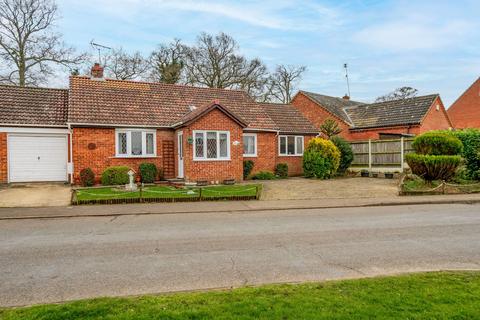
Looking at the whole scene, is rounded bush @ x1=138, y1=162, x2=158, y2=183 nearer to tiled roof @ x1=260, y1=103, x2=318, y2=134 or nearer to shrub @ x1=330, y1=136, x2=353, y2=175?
tiled roof @ x1=260, y1=103, x2=318, y2=134

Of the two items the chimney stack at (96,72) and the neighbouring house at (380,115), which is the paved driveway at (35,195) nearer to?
the chimney stack at (96,72)

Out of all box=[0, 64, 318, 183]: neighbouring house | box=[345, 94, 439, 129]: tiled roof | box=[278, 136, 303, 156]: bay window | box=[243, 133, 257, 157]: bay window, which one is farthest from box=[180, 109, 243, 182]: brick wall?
box=[345, 94, 439, 129]: tiled roof

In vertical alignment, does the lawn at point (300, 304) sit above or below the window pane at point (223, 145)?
below

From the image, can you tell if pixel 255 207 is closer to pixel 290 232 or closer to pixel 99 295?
pixel 290 232

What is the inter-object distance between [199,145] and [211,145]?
0.66m

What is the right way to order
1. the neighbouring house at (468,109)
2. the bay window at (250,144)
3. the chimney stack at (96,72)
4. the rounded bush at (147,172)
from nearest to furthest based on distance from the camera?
the rounded bush at (147,172) → the chimney stack at (96,72) → the bay window at (250,144) → the neighbouring house at (468,109)

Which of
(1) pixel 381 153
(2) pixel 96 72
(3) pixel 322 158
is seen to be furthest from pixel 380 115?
(2) pixel 96 72

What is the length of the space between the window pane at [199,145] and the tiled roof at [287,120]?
24.5 feet

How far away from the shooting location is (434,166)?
18.0 m

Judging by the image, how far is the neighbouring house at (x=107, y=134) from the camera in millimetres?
19359

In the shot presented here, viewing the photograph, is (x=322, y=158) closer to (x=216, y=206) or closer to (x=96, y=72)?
(x=216, y=206)

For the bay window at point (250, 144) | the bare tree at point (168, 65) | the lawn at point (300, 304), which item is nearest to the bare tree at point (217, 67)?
the bare tree at point (168, 65)

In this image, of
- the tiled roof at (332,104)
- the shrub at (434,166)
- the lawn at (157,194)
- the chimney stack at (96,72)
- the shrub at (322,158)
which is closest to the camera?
the lawn at (157,194)

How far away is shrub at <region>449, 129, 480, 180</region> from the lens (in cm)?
2006
